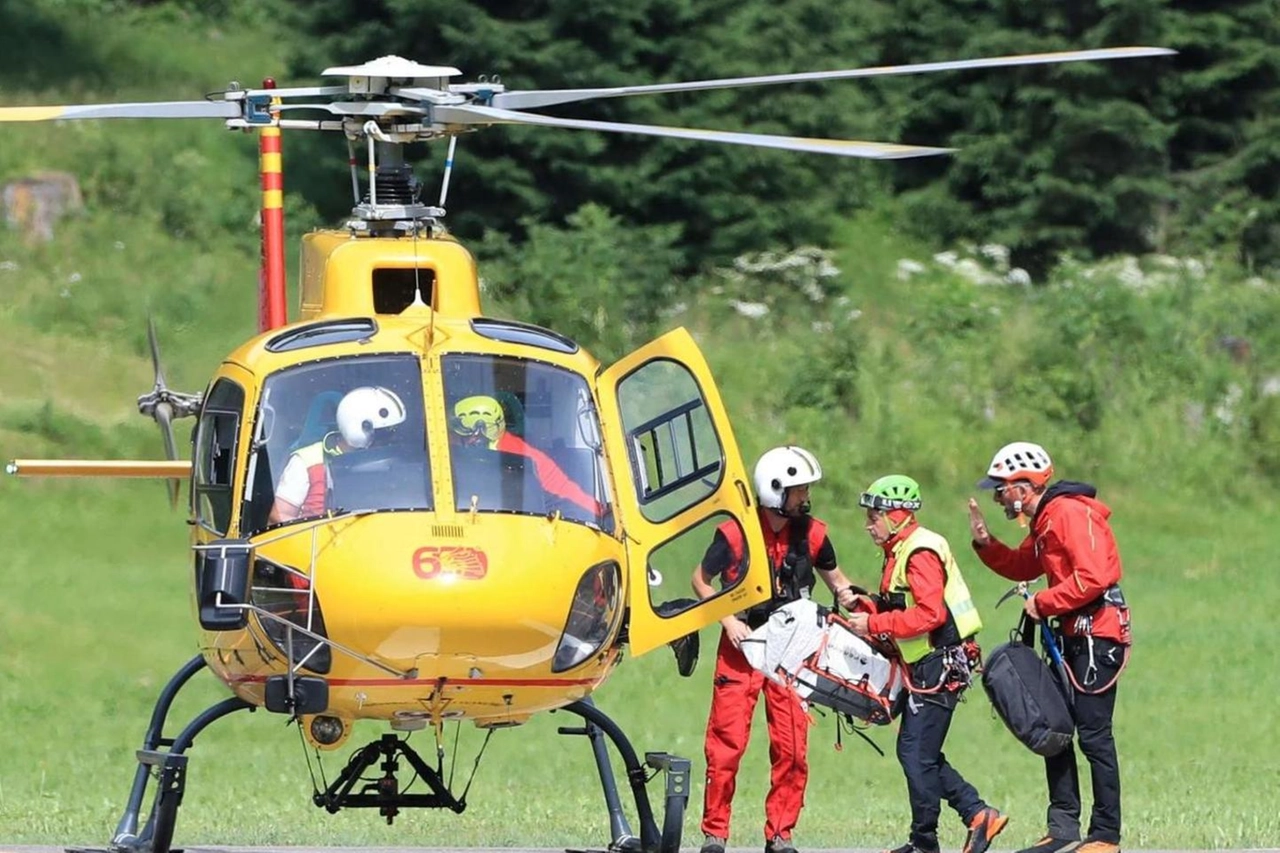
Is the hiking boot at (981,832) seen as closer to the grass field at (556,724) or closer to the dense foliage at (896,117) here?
the grass field at (556,724)

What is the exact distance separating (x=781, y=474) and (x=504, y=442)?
1.69 meters

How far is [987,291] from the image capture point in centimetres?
3322

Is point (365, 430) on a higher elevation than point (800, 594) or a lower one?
higher

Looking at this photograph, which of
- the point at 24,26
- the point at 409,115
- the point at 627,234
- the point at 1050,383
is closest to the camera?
the point at 409,115

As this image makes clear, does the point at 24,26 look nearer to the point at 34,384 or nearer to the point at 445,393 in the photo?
the point at 34,384

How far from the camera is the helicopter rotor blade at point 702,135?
9.52m

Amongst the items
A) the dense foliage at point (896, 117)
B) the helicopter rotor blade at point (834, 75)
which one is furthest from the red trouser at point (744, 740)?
the dense foliage at point (896, 117)

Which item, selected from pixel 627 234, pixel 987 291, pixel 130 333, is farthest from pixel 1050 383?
pixel 130 333

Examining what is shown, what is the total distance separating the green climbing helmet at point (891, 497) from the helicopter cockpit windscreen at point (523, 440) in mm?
1398

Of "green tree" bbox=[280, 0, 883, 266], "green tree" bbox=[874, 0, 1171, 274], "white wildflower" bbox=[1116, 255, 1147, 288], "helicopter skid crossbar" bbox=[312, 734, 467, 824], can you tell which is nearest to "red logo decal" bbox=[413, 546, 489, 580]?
"helicopter skid crossbar" bbox=[312, 734, 467, 824]

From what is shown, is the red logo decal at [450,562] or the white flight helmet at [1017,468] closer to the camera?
the red logo decal at [450,562]

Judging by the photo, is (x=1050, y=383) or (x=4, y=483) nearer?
(x=4, y=483)

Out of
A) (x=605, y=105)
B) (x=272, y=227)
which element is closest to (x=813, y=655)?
(x=272, y=227)

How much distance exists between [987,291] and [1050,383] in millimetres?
4147
